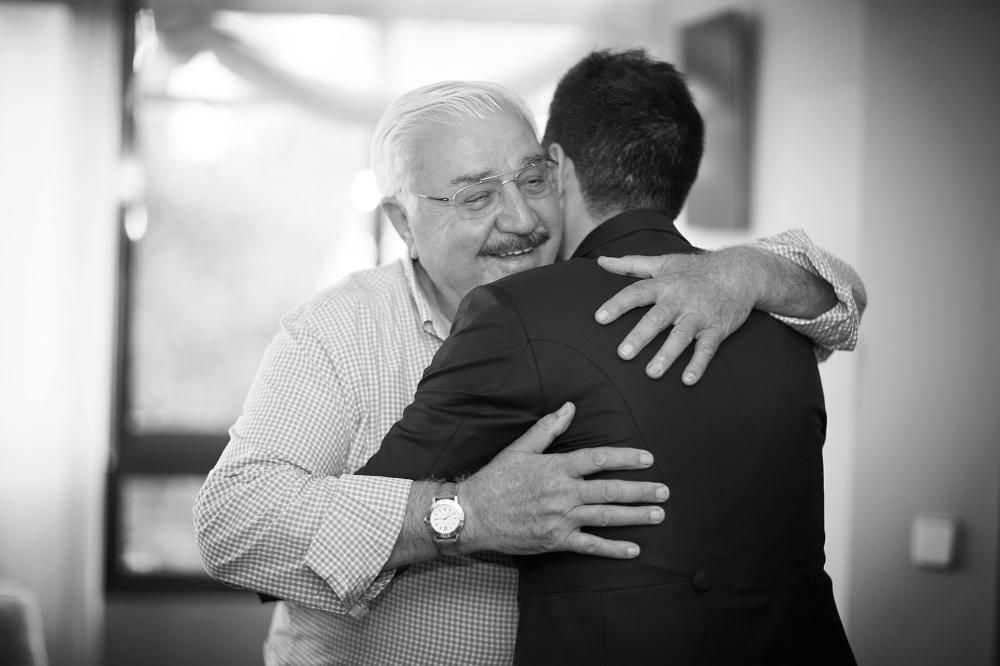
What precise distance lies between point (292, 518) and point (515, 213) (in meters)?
0.70

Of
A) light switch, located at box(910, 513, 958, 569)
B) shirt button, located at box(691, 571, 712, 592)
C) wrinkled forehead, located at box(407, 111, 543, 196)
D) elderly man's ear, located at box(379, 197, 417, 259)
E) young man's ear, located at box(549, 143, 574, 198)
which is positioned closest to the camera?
shirt button, located at box(691, 571, 712, 592)

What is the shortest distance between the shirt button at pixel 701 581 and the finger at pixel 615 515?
86 millimetres

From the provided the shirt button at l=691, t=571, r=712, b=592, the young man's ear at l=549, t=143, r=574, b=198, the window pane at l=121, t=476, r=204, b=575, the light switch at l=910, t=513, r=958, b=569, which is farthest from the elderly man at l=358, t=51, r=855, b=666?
the window pane at l=121, t=476, r=204, b=575

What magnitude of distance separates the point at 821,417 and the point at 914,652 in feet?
6.00

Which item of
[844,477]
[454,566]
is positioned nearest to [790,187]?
[844,477]

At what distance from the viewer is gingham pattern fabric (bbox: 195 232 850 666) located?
53.9 inches

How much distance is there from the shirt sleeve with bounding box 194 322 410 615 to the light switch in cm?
208

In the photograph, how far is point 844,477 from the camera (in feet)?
9.82

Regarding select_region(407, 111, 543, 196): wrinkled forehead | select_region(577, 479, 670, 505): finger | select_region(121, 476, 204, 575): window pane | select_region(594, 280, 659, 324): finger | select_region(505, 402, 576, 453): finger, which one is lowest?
select_region(121, 476, 204, 575): window pane

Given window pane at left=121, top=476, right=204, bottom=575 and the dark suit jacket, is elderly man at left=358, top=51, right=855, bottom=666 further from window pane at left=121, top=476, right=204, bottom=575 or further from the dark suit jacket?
window pane at left=121, top=476, right=204, bottom=575

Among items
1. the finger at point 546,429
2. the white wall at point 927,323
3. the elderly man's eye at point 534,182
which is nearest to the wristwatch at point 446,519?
the finger at point 546,429

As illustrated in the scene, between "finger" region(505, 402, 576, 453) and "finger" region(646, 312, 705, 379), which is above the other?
"finger" region(646, 312, 705, 379)

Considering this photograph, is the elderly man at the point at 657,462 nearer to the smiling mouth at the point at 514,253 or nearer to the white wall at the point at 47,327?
the smiling mouth at the point at 514,253

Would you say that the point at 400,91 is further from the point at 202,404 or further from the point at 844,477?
the point at 844,477
